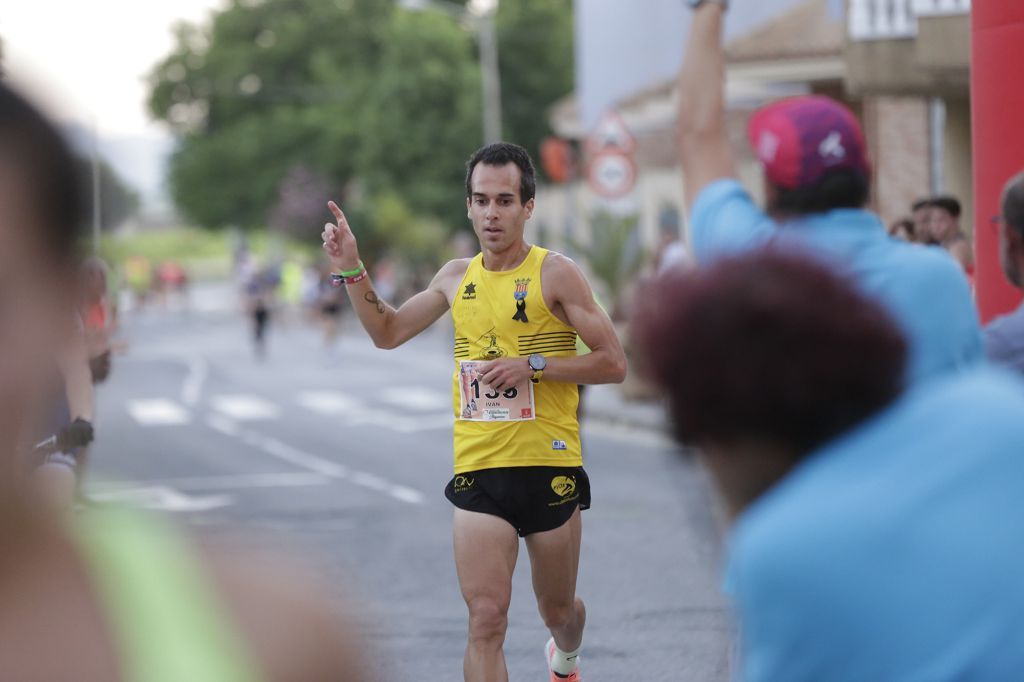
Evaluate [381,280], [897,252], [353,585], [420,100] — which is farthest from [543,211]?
[897,252]

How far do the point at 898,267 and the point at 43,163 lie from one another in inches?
88.2

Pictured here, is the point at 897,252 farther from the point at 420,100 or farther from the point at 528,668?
the point at 420,100

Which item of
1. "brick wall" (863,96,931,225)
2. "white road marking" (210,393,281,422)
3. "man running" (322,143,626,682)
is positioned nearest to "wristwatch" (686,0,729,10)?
"man running" (322,143,626,682)

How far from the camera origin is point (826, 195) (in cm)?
341

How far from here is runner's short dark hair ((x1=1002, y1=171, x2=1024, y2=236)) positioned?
13.8 ft

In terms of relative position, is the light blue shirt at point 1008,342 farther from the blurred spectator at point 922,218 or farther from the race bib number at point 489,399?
the blurred spectator at point 922,218

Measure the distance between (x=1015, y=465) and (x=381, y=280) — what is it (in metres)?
43.6

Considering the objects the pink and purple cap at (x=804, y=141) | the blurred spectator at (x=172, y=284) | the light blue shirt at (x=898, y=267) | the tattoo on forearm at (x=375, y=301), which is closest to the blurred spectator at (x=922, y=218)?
the tattoo on forearm at (x=375, y=301)

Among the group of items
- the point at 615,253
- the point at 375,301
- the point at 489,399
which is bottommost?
the point at 615,253

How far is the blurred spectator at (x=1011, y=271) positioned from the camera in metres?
4.18

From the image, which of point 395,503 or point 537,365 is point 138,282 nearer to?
point 395,503

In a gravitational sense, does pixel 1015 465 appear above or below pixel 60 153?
below

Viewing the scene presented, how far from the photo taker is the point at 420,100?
164 feet

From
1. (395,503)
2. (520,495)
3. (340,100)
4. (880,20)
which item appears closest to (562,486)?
(520,495)
